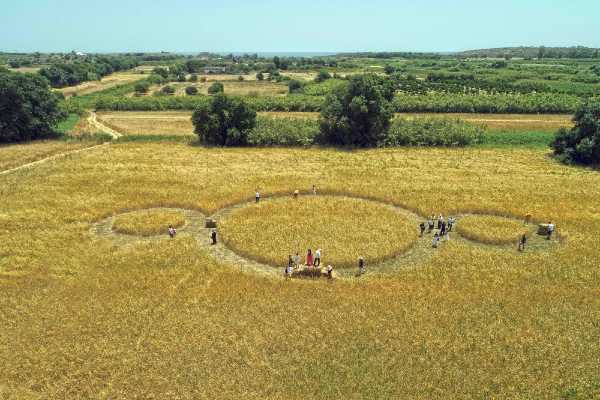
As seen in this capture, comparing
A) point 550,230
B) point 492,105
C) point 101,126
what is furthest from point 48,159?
point 492,105

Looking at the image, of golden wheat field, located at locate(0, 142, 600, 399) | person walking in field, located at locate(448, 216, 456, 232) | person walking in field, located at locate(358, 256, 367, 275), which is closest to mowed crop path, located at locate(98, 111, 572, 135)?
golden wheat field, located at locate(0, 142, 600, 399)

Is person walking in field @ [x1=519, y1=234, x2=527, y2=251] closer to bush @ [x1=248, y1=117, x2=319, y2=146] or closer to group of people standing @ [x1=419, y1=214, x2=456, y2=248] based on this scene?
group of people standing @ [x1=419, y1=214, x2=456, y2=248]

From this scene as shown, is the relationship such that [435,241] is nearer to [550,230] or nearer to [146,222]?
[550,230]

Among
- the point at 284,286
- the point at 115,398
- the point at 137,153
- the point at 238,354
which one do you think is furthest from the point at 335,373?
the point at 137,153

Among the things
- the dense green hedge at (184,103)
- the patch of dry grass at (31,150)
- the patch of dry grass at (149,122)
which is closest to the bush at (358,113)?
the patch of dry grass at (149,122)

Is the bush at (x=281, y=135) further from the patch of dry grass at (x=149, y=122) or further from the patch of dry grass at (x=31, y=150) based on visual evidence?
the patch of dry grass at (x=31, y=150)

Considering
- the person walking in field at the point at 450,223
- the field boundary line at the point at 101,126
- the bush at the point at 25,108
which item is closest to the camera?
the person walking in field at the point at 450,223
